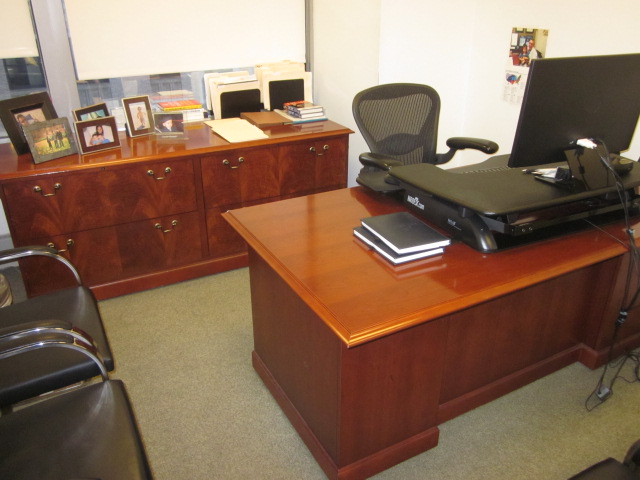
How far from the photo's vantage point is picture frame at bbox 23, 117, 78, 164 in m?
2.46

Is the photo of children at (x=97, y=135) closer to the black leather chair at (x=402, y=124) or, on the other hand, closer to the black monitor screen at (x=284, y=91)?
the black monitor screen at (x=284, y=91)

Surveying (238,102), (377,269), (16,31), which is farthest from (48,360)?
(238,102)

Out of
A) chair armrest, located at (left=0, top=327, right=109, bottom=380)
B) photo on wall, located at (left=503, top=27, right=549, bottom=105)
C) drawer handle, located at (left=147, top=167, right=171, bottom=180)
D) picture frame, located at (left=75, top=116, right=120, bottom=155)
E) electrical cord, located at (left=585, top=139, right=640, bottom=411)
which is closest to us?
chair armrest, located at (left=0, top=327, right=109, bottom=380)

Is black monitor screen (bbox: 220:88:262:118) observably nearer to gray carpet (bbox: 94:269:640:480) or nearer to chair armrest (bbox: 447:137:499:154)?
chair armrest (bbox: 447:137:499:154)

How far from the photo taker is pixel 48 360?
1.59 meters

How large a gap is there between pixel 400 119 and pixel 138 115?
4.66 feet

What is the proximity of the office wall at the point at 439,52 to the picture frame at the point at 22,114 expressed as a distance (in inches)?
71.1

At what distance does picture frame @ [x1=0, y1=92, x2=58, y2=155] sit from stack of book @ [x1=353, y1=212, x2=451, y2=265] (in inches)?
70.8

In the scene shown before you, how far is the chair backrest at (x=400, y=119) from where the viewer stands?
2.62m

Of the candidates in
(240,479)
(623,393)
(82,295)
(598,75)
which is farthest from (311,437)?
(598,75)

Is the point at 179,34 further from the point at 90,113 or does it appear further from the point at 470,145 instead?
the point at 470,145

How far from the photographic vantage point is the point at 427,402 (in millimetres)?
1823

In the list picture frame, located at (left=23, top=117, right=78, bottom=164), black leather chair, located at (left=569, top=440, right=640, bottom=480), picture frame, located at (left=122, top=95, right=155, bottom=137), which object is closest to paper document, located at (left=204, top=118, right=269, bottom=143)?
picture frame, located at (left=122, top=95, right=155, bottom=137)

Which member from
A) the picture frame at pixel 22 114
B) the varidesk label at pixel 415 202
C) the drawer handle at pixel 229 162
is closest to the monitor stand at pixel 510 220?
the varidesk label at pixel 415 202
